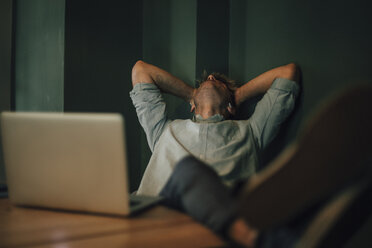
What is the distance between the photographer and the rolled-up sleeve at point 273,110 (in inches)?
→ 68.1

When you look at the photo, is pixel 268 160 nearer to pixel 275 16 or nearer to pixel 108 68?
pixel 275 16

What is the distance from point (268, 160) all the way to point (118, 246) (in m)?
1.41

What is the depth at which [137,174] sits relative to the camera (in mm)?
2709

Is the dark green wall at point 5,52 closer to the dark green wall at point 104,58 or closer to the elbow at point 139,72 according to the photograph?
the dark green wall at point 104,58

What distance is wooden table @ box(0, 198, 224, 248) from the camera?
2.49 feet

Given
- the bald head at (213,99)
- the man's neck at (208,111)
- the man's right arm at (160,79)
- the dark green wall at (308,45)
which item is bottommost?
the man's neck at (208,111)

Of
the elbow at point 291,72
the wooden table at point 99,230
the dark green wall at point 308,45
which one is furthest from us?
the elbow at point 291,72

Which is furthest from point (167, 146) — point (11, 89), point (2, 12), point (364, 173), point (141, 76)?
point (2, 12)

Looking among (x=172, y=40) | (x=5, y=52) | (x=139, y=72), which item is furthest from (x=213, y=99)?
(x=5, y=52)

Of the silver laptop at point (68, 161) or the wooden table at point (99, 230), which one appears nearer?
the wooden table at point (99, 230)

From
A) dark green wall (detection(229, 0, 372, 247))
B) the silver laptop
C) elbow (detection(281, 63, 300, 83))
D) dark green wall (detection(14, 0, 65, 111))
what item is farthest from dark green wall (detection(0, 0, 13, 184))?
elbow (detection(281, 63, 300, 83))

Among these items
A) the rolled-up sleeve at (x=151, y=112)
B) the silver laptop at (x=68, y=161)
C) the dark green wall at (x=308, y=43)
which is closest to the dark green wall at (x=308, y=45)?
the dark green wall at (x=308, y=43)

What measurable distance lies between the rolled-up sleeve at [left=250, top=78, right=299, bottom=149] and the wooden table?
97 cm

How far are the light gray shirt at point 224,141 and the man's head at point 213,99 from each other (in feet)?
0.19
